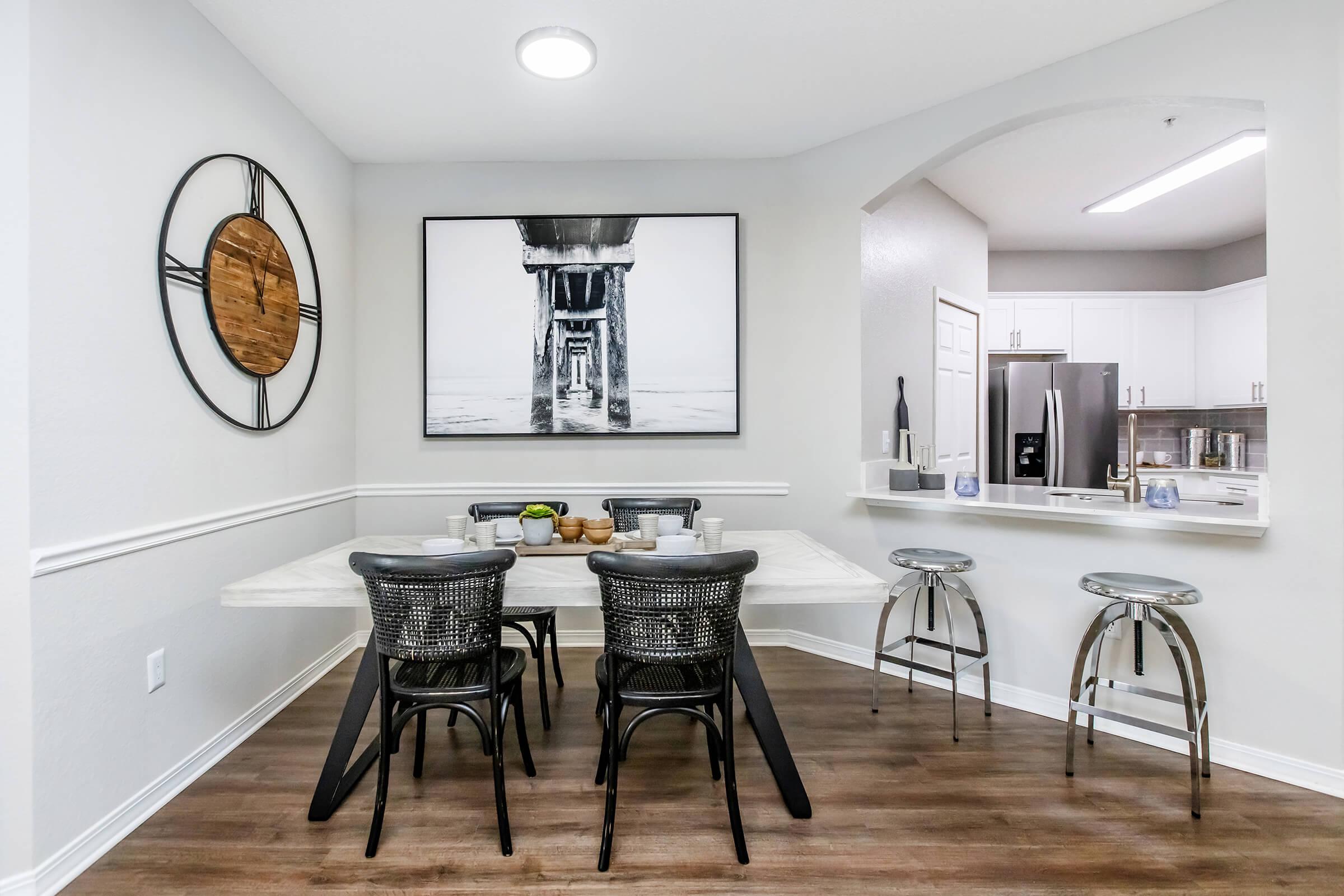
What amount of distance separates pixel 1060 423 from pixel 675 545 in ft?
11.6

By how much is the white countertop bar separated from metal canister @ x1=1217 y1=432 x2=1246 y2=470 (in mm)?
2680

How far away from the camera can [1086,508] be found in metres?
2.50

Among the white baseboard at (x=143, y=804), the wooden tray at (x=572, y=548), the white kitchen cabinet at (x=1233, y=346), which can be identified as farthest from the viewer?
the white kitchen cabinet at (x=1233, y=346)

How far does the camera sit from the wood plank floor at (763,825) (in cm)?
165

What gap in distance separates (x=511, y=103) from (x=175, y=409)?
1.88 metres

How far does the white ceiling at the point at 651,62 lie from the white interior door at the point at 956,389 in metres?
1.53

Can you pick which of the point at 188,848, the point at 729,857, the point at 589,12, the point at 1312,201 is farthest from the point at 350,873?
the point at 1312,201

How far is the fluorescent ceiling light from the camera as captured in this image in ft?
10.3

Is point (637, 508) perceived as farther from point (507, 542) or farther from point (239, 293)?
point (239, 293)

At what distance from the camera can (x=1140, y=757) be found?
229 cm

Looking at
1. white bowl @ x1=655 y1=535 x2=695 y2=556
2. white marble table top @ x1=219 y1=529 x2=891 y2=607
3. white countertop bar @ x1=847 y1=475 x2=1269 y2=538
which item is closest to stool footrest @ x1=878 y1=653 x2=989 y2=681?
white countertop bar @ x1=847 y1=475 x2=1269 y2=538

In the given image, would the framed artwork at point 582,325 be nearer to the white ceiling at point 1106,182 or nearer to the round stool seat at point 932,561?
the round stool seat at point 932,561

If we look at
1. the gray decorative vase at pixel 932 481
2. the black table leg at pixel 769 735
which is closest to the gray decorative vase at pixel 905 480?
the gray decorative vase at pixel 932 481

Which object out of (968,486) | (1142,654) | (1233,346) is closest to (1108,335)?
(1233,346)
